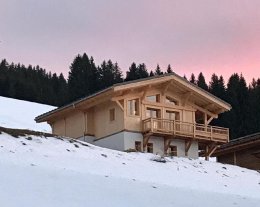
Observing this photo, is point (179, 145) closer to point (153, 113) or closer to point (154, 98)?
point (153, 113)

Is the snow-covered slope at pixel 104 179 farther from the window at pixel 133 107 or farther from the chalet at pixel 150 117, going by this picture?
the window at pixel 133 107

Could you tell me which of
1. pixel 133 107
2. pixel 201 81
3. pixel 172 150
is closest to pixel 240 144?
pixel 172 150

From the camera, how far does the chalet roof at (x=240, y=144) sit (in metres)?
44.4

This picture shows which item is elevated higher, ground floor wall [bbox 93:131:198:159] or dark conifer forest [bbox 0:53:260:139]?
dark conifer forest [bbox 0:53:260:139]

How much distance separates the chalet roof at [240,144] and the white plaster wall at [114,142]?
10.1 metres

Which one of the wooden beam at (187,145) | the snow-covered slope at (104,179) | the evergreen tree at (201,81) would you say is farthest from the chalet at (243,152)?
the evergreen tree at (201,81)

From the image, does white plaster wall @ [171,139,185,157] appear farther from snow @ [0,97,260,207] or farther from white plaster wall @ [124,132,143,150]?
snow @ [0,97,260,207]

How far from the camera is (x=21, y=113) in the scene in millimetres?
93562

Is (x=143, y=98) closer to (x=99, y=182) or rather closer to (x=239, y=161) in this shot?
(x=239, y=161)

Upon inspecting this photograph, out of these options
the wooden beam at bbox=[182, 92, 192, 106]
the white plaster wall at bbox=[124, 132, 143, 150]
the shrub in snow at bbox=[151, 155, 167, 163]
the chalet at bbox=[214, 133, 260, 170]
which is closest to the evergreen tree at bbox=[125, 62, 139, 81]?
the chalet at bbox=[214, 133, 260, 170]

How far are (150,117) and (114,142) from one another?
3078 millimetres

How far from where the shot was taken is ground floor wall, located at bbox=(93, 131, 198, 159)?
4072 cm

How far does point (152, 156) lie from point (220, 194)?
6520 mm

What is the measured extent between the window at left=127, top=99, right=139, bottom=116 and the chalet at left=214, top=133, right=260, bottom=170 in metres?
8.82
